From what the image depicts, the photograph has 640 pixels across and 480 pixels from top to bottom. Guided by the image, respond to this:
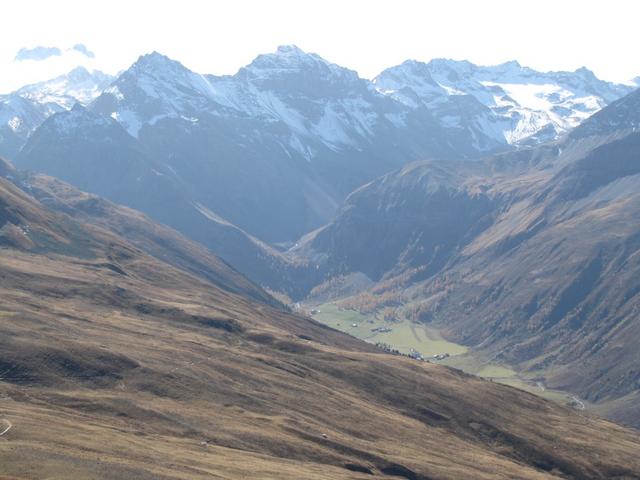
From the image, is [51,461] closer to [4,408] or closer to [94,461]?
[94,461]

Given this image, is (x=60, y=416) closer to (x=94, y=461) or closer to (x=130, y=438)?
(x=130, y=438)

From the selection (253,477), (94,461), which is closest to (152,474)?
(94,461)

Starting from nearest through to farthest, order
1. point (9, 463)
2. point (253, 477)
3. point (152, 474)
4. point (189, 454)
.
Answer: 1. point (9, 463)
2. point (152, 474)
3. point (253, 477)
4. point (189, 454)

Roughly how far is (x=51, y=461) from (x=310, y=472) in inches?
2290

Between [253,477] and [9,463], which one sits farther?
[253,477]

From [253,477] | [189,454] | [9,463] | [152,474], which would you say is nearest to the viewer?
[9,463]

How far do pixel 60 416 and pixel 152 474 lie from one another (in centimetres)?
4368

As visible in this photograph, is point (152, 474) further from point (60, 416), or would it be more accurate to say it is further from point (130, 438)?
point (60, 416)

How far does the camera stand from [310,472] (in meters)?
193

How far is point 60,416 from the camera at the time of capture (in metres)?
195

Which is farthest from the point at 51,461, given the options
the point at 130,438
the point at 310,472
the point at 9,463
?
the point at 310,472

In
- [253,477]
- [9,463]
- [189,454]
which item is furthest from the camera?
[189,454]

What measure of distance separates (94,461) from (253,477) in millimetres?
29954

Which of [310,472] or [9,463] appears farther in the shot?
[310,472]
